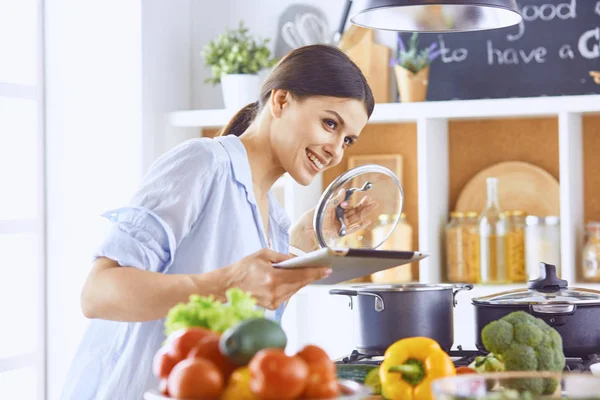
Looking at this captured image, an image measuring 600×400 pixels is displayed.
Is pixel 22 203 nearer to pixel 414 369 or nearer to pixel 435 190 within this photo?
pixel 435 190

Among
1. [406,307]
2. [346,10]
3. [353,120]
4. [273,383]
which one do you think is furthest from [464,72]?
[273,383]

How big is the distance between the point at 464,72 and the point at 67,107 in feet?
4.96

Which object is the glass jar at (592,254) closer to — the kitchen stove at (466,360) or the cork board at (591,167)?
the cork board at (591,167)

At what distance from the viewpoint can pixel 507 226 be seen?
3369 millimetres

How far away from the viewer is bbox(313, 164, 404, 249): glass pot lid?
200cm

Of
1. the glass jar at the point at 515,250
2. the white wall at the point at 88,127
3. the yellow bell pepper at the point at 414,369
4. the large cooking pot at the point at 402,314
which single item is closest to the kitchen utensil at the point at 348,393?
the yellow bell pepper at the point at 414,369

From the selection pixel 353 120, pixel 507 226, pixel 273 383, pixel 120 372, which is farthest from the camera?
pixel 507 226

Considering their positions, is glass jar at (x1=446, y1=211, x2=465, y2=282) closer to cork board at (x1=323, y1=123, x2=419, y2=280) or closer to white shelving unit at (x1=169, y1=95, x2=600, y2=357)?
white shelving unit at (x1=169, y1=95, x2=600, y2=357)

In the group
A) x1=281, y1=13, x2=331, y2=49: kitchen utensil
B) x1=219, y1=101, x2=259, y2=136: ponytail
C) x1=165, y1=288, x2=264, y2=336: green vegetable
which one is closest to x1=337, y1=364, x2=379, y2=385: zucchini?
x1=165, y1=288, x2=264, y2=336: green vegetable

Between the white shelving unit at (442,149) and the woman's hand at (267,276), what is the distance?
1768 millimetres

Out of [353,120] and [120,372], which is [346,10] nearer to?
[353,120]

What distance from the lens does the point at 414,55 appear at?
11.3 feet

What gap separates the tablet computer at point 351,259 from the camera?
4.80ft

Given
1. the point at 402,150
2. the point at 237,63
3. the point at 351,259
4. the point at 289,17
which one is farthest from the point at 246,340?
the point at 289,17
